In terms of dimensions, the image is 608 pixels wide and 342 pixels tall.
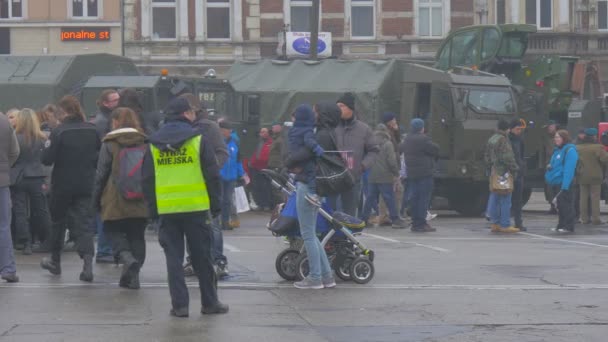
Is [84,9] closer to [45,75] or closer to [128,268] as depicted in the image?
[45,75]

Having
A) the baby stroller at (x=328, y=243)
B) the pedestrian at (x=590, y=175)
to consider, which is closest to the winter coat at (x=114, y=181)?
the baby stroller at (x=328, y=243)

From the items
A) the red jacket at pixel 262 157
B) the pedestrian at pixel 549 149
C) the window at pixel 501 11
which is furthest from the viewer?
the window at pixel 501 11

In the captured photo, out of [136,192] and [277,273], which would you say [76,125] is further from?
[277,273]

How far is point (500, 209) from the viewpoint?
767 inches

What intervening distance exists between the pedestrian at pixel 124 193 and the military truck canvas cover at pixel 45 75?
43.4ft

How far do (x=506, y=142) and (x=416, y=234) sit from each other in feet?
6.20

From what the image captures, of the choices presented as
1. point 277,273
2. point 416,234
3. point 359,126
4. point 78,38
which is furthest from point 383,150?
point 78,38

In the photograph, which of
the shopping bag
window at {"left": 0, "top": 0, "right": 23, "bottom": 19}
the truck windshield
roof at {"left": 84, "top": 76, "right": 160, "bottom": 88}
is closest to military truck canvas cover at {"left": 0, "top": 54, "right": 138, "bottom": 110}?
roof at {"left": 84, "top": 76, "right": 160, "bottom": 88}

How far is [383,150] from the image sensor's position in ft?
65.6

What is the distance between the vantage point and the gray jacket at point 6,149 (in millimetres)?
11789

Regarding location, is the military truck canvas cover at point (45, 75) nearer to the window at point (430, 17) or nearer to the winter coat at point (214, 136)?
the winter coat at point (214, 136)

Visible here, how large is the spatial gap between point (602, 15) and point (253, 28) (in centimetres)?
1168

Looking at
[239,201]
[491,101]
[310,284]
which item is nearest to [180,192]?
[310,284]

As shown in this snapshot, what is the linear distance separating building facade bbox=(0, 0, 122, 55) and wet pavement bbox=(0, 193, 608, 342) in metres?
29.3
